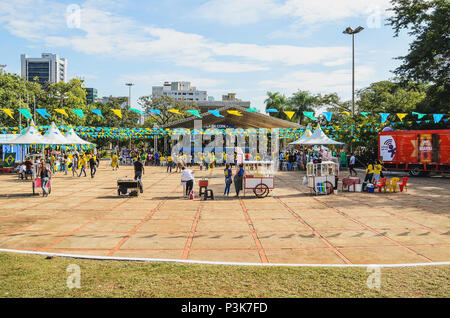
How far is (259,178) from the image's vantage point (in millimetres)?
16688

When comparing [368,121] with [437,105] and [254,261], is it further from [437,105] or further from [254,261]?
[254,261]

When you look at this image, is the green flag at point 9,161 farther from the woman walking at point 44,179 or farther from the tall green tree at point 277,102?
the tall green tree at point 277,102

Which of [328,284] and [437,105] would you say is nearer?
[328,284]

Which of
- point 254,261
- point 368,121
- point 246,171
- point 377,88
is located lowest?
point 254,261

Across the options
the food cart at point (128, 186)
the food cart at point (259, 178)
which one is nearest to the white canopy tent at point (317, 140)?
the food cart at point (259, 178)

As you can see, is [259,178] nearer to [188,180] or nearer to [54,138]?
[188,180]

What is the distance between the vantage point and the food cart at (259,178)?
1672 centimetres

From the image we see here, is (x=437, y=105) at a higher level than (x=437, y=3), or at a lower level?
lower

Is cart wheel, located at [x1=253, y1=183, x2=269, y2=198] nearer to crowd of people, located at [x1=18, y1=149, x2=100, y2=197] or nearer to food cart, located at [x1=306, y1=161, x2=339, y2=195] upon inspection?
food cart, located at [x1=306, y1=161, x2=339, y2=195]

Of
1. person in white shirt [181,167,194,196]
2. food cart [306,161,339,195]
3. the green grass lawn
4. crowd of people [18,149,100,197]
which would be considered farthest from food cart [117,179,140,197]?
the green grass lawn

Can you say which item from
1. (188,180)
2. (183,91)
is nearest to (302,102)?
(188,180)

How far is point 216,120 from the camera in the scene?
4234 centimetres
